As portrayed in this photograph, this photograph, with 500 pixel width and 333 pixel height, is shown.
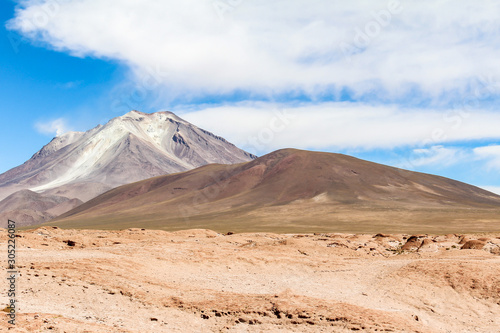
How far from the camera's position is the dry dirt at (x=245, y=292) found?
47.6 ft

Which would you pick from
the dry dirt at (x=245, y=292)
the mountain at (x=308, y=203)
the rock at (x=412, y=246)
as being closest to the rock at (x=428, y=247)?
the rock at (x=412, y=246)

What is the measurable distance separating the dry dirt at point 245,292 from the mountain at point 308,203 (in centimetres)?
6190

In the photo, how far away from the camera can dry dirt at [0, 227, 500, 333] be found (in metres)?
14.5

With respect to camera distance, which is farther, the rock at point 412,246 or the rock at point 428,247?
the rock at point 412,246

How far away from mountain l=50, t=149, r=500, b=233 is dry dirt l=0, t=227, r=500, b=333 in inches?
2437

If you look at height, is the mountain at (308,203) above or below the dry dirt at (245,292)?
above

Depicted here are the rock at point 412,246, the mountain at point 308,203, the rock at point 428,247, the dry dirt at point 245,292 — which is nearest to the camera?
the dry dirt at point 245,292

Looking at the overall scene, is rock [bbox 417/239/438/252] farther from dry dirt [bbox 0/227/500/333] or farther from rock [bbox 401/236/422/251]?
dry dirt [bbox 0/227/500/333]

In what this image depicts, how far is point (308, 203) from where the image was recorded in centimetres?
13825

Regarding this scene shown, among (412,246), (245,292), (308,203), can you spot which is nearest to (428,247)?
(412,246)

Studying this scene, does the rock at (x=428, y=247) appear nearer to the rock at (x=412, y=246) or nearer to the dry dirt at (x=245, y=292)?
the rock at (x=412, y=246)

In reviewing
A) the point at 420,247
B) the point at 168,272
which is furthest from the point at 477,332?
the point at 420,247

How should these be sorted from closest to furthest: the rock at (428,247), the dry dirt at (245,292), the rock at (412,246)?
1. the dry dirt at (245,292)
2. the rock at (428,247)
3. the rock at (412,246)

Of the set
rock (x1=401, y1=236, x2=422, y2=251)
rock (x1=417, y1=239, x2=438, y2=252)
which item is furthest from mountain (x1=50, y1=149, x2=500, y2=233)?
rock (x1=417, y1=239, x2=438, y2=252)
